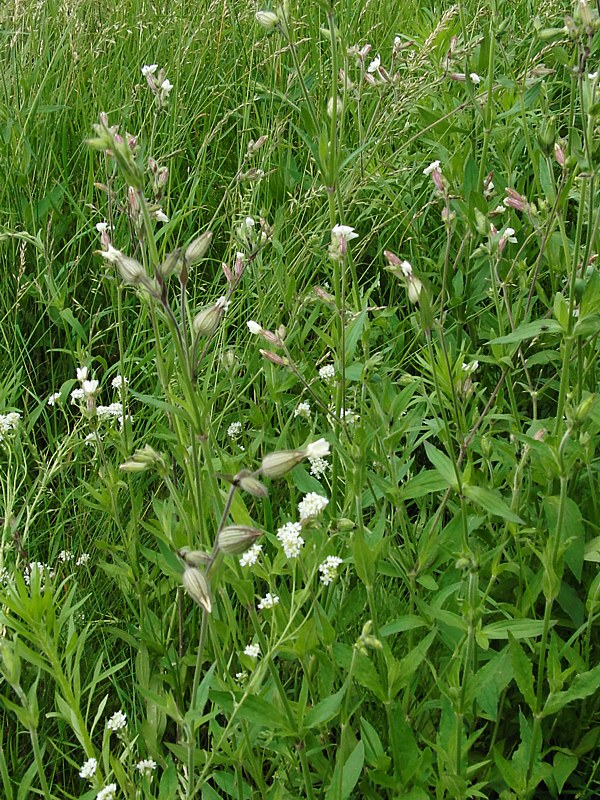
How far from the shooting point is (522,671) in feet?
4.17

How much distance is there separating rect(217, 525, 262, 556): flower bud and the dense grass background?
7 centimetres

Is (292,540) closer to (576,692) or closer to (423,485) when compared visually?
(423,485)

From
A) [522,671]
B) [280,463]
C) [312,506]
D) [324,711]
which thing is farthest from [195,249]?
[522,671]

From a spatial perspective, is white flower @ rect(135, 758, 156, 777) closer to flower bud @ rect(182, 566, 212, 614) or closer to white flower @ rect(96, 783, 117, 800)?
white flower @ rect(96, 783, 117, 800)

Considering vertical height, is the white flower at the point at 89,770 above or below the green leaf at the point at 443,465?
below

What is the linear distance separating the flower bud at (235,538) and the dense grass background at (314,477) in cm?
7

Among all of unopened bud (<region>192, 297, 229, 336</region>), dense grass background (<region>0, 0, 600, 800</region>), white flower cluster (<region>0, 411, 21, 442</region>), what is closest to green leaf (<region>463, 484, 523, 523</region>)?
dense grass background (<region>0, 0, 600, 800</region>)

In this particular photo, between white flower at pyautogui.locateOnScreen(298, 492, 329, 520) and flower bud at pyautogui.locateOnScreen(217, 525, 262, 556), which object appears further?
white flower at pyautogui.locateOnScreen(298, 492, 329, 520)

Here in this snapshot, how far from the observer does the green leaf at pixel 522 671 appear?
4.11ft

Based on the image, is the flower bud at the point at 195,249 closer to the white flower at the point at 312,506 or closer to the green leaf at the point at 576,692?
the white flower at the point at 312,506

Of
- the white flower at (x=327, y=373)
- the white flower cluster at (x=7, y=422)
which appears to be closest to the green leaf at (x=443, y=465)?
the white flower at (x=327, y=373)

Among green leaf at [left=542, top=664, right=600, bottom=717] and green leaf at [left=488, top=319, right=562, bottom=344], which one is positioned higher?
green leaf at [left=488, top=319, right=562, bottom=344]

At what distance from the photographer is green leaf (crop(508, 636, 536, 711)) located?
1254 mm

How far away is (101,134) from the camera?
3.33 ft
